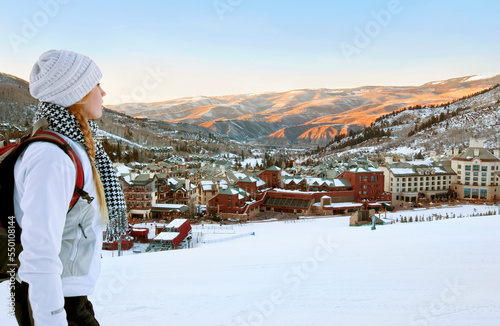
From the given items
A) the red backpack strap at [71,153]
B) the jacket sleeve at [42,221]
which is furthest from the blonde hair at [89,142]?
the jacket sleeve at [42,221]

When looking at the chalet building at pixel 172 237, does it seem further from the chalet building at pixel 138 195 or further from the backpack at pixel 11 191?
the backpack at pixel 11 191

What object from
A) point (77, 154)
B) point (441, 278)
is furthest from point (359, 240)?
point (77, 154)

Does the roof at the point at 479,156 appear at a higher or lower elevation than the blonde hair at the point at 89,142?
lower

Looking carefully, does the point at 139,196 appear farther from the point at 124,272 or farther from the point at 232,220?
the point at 124,272

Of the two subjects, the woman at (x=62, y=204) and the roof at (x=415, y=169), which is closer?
the woman at (x=62, y=204)

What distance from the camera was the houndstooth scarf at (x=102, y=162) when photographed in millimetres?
1469

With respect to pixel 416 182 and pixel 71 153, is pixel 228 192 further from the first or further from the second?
pixel 71 153

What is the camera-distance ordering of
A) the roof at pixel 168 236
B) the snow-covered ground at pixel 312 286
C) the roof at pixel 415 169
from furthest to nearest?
the roof at pixel 415 169 < the roof at pixel 168 236 < the snow-covered ground at pixel 312 286

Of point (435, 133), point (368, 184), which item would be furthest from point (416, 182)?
point (435, 133)

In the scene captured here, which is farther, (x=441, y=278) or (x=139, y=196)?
(x=139, y=196)

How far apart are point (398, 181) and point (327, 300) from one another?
31.4 metres

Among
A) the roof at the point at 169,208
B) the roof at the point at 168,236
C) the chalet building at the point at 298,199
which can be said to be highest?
the roof at the point at 168,236

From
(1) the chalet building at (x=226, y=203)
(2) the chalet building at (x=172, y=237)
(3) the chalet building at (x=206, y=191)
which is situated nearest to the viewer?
(2) the chalet building at (x=172, y=237)

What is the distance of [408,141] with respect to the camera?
306 feet
